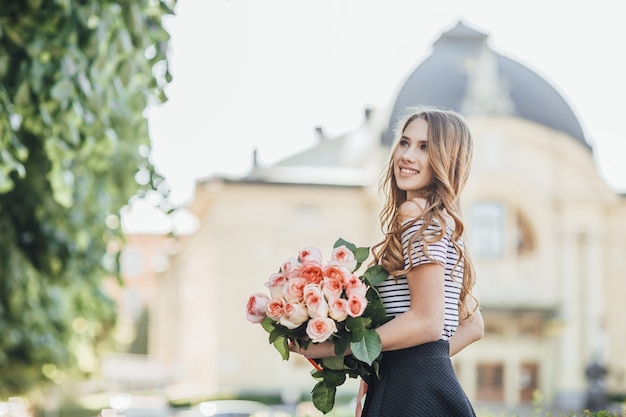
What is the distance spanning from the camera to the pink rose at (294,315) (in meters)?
3.67

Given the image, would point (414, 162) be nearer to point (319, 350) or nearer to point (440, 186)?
point (440, 186)

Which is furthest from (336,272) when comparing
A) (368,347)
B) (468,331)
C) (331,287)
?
(468,331)

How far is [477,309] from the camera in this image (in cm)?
411

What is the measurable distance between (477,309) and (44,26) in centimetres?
414

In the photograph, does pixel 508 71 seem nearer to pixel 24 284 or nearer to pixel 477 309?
pixel 24 284

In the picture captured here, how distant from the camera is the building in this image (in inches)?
1996

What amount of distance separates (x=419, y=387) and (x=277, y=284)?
1.92 feet

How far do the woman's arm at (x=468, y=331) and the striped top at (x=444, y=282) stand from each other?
0.16 meters

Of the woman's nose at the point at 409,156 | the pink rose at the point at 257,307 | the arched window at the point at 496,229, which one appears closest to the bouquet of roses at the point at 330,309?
the pink rose at the point at 257,307

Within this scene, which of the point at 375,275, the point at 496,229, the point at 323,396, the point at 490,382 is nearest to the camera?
the point at 375,275

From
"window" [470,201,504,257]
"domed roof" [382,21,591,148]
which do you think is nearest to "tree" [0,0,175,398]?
"domed roof" [382,21,591,148]

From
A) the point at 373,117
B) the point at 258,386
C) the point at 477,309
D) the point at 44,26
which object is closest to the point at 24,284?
the point at 44,26

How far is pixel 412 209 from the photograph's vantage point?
376cm

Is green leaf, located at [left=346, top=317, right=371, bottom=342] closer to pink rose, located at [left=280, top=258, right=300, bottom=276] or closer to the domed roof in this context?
pink rose, located at [left=280, top=258, right=300, bottom=276]
